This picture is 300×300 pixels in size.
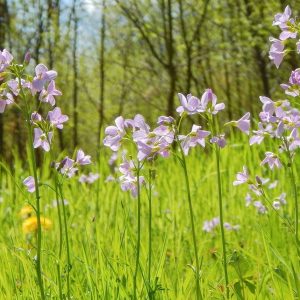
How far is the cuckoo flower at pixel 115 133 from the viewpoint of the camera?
60.9 inches

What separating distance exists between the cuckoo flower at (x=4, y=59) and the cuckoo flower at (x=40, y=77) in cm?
8

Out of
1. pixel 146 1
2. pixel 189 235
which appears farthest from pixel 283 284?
pixel 146 1

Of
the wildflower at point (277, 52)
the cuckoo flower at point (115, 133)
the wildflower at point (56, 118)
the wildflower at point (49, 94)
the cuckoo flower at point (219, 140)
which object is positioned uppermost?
the wildflower at point (277, 52)

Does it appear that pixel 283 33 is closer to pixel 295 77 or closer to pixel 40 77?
pixel 295 77

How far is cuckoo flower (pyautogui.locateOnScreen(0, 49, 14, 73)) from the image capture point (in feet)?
4.81

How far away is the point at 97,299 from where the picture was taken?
5.67 ft

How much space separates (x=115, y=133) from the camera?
5.14 feet

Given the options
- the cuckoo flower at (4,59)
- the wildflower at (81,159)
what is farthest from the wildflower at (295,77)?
the cuckoo flower at (4,59)

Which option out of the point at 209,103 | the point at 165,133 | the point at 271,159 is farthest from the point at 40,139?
the point at 271,159

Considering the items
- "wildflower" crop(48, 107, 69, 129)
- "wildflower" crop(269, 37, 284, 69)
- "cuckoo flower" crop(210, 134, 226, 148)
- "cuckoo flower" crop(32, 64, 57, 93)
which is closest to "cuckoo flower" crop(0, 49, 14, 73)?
"cuckoo flower" crop(32, 64, 57, 93)

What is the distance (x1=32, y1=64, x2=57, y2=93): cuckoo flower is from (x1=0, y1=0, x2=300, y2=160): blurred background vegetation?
6.96 feet

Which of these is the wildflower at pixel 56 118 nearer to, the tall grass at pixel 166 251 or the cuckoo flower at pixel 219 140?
the tall grass at pixel 166 251

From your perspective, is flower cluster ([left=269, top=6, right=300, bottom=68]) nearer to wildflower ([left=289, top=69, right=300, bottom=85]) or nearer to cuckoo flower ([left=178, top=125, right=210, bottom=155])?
wildflower ([left=289, top=69, right=300, bottom=85])

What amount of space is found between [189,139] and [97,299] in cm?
61
